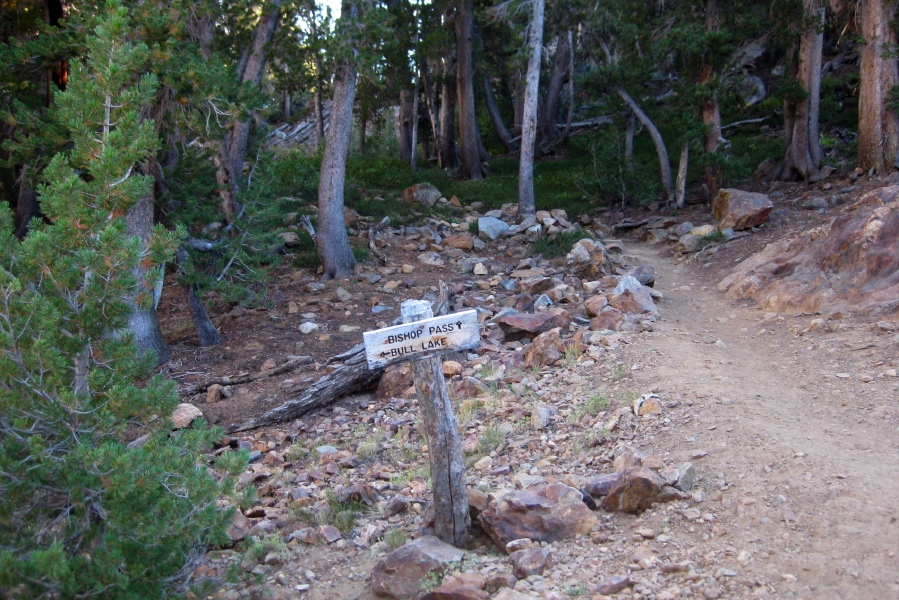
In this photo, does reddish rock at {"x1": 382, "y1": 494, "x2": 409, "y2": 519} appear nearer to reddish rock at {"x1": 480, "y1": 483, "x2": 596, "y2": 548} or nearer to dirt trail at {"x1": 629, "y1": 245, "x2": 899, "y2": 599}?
reddish rock at {"x1": 480, "y1": 483, "x2": 596, "y2": 548}

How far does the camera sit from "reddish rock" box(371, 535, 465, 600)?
13.6 feet

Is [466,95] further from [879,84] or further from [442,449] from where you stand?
[442,449]

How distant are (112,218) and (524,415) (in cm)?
408

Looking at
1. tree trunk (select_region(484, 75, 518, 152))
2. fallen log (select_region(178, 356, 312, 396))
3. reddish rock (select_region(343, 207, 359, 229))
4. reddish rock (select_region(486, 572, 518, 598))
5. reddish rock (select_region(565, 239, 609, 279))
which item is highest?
tree trunk (select_region(484, 75, 518, 152))

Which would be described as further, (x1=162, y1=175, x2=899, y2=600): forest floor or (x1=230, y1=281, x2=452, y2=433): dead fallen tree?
(x1=230, y1=281, x2=452, y2=433): dead fallen tree

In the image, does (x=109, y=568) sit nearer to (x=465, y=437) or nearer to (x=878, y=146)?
(x=465, y=437)

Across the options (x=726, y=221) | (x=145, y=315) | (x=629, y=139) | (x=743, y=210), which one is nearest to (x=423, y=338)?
(x=145, y=315)

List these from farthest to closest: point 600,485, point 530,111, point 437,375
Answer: point 530,111 < point 600,485 < point 437,375

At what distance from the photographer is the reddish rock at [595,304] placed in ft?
31.0

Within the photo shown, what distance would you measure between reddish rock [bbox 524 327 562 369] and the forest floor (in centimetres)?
19

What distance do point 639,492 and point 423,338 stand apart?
5.74ft

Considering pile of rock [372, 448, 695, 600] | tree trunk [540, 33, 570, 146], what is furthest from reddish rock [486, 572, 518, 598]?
tree trunk [540, 33, 570, 146]

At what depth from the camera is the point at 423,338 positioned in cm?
419

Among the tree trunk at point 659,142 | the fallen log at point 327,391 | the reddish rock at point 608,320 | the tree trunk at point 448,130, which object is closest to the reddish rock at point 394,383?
the fallen log at point 327,391
